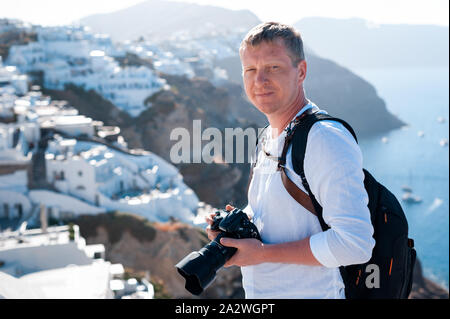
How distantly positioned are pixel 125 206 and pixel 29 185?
312 centimetres

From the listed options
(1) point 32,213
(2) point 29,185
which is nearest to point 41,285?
(1) point 32,213

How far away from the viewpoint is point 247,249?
174 cm

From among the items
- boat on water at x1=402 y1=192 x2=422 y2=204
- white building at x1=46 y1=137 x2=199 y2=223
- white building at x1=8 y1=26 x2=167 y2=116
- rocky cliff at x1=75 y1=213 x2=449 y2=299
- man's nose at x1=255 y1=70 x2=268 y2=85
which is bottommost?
boat on water at x1=402 y1=192 x2=422 y2=204

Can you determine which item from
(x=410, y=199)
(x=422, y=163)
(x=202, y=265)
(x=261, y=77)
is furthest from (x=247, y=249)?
(x=422, y=163)

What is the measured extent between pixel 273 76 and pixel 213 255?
2.15 ft

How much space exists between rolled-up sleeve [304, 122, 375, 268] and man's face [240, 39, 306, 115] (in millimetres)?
253

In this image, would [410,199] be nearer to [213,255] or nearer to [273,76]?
[273,76]

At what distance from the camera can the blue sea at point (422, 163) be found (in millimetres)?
31688

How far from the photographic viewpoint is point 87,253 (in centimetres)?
1130

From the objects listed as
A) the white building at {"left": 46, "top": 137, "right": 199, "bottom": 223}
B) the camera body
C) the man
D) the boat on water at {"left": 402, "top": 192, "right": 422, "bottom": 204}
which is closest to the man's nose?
the man

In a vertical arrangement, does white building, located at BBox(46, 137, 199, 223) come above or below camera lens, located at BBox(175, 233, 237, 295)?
below

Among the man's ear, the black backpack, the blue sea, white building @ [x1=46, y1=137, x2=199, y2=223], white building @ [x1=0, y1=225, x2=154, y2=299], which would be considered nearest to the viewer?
the black backpack

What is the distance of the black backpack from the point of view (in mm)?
1691

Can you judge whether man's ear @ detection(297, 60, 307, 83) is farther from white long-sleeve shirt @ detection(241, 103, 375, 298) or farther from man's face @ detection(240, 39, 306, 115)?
white long-sleeve shirt @ detection(241, 103, 375, 298)
